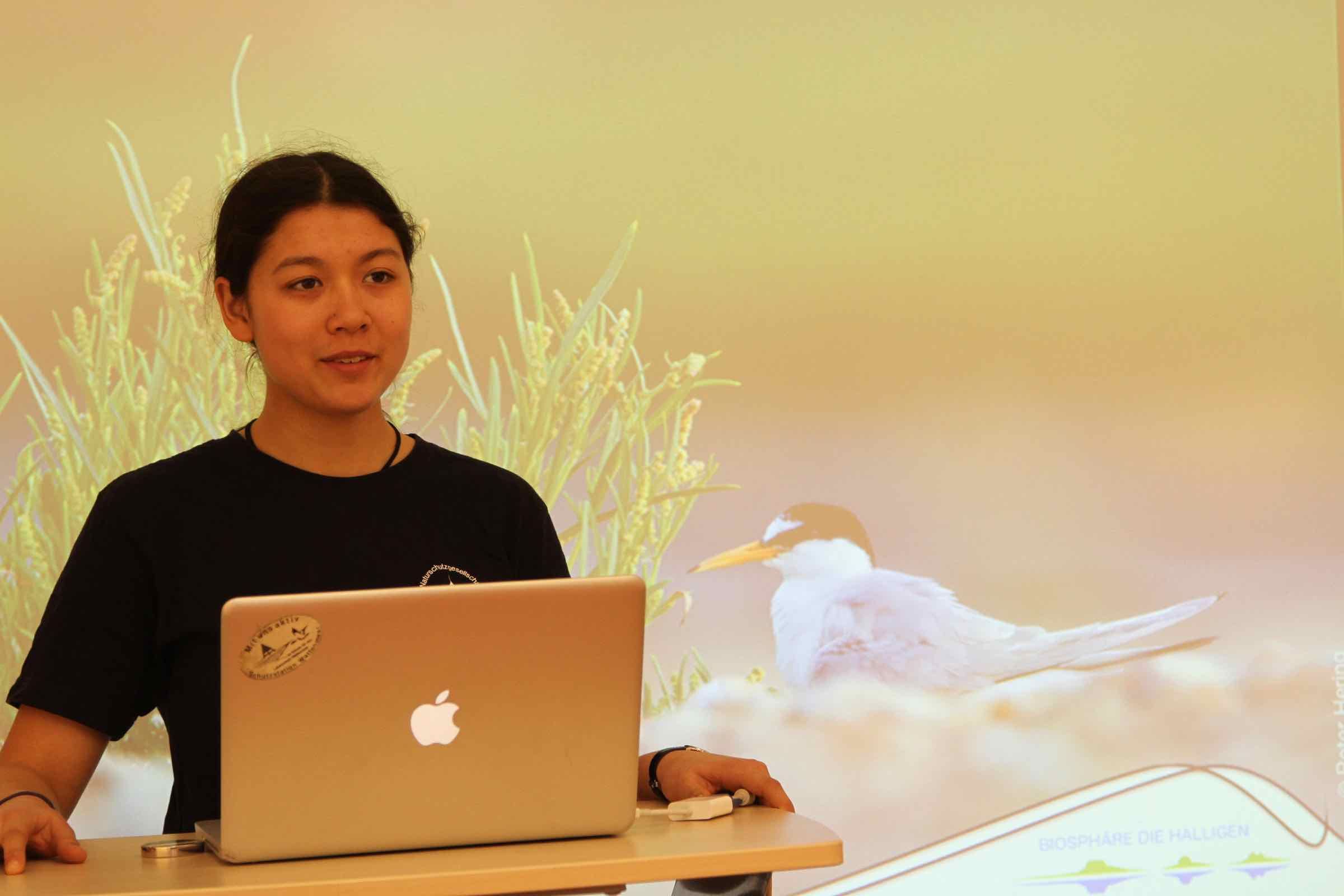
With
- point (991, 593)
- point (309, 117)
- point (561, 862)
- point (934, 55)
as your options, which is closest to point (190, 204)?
point (309, 117)

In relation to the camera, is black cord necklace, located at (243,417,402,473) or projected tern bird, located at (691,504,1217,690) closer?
black cord necklace, located at (243,417,402,473)

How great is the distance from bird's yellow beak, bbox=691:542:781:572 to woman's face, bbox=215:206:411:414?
1337 millimetres

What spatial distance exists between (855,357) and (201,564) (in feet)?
5.52

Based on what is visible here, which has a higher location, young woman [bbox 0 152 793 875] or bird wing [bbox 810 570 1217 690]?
young woman [bbox 0 152 793 875]

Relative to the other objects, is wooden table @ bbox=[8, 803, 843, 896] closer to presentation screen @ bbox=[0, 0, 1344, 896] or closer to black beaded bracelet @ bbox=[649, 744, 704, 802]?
black beaded bracelet @ bbox=[649, 744, 704, 802]

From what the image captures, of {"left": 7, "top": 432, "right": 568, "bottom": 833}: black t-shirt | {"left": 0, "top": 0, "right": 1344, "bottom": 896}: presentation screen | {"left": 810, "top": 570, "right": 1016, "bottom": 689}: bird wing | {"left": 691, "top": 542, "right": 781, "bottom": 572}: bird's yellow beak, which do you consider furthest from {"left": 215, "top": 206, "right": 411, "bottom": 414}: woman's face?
{"left": 810, "top": 570, "right": 1016, "bottom": 689}: bird wing

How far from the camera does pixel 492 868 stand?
1.04m

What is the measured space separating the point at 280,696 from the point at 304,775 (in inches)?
2.4

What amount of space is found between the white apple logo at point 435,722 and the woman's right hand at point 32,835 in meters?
0.29

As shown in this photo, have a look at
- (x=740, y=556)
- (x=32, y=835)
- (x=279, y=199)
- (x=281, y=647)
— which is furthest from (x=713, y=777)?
(x=740, y=556)

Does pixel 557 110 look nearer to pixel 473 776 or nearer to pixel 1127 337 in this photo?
pixel 1127 337

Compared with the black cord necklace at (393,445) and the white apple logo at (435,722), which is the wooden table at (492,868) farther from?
the black cord necklace at (393,445)

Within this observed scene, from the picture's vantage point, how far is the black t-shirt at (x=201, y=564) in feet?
4.70

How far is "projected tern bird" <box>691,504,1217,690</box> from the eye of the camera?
9.27 feet
